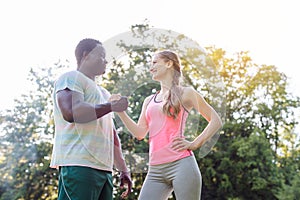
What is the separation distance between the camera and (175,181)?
7.88 feet

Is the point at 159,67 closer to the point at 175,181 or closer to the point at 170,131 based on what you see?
the point at 170,131

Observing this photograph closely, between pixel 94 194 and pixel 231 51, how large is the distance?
1095 cm

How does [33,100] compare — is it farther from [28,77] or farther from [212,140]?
[212,140]

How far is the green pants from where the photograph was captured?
2154 millimetres

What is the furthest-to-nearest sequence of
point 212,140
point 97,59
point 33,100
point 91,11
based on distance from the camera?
point 33,100 < point 91,11 < point 212,140 < point 97,59

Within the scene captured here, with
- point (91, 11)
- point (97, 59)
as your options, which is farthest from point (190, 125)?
point (91, 11)

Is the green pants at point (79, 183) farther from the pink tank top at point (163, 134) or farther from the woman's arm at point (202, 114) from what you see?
the woman's arm at point (202, 114)

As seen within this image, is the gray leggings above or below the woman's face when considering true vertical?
below

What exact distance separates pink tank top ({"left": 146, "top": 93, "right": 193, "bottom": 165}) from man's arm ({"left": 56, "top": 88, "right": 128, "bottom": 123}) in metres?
0.36

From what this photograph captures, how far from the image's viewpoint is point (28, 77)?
13320mm

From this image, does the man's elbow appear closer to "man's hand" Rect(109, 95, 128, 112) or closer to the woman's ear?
"man's hand" Rect(109, 95, 128, 112)

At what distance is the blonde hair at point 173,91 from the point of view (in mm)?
2463

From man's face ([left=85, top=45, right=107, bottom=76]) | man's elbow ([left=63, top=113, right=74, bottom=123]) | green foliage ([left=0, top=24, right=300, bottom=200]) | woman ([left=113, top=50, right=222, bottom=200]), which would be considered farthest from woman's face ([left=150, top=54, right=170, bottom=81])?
green foliage ([left=0, top=24, right=300, bottom=200])

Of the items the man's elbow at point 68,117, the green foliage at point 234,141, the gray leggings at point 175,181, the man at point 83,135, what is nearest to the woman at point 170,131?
the gray leggings at point 175,181
